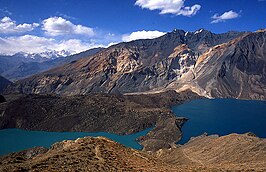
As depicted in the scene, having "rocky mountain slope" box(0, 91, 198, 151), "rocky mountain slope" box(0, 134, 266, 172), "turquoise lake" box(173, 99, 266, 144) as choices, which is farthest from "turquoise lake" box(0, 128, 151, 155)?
"rocky mountain slope" box(0, 134, 266, 172)

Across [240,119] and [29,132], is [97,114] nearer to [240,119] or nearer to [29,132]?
[29,132]

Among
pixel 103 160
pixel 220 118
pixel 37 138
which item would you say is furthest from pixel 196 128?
pixel 103 160

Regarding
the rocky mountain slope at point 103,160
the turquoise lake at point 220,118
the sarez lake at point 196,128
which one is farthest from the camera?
the turquoise lake at point 220,118

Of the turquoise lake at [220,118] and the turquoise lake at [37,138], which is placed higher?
the turquoise lake at [37,138]

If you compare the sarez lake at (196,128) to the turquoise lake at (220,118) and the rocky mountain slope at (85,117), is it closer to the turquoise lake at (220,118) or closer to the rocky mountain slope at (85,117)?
the turquoise lake at (220,118)

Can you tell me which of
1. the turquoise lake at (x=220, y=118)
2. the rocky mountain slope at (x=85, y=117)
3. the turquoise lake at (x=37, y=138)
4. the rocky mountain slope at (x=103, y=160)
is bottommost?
the turquoise lake at (x=220, y=118)

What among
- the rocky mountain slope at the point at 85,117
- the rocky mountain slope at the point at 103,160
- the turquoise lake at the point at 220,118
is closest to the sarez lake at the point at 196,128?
the turquoise lake at the point at 220,118

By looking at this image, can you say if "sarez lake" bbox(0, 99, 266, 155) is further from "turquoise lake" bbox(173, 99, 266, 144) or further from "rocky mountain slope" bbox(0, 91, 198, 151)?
"rocky mountain slope" bbox(0, 91, 198, 151)

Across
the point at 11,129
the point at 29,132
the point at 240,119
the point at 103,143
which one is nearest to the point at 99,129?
the point at 29,132
